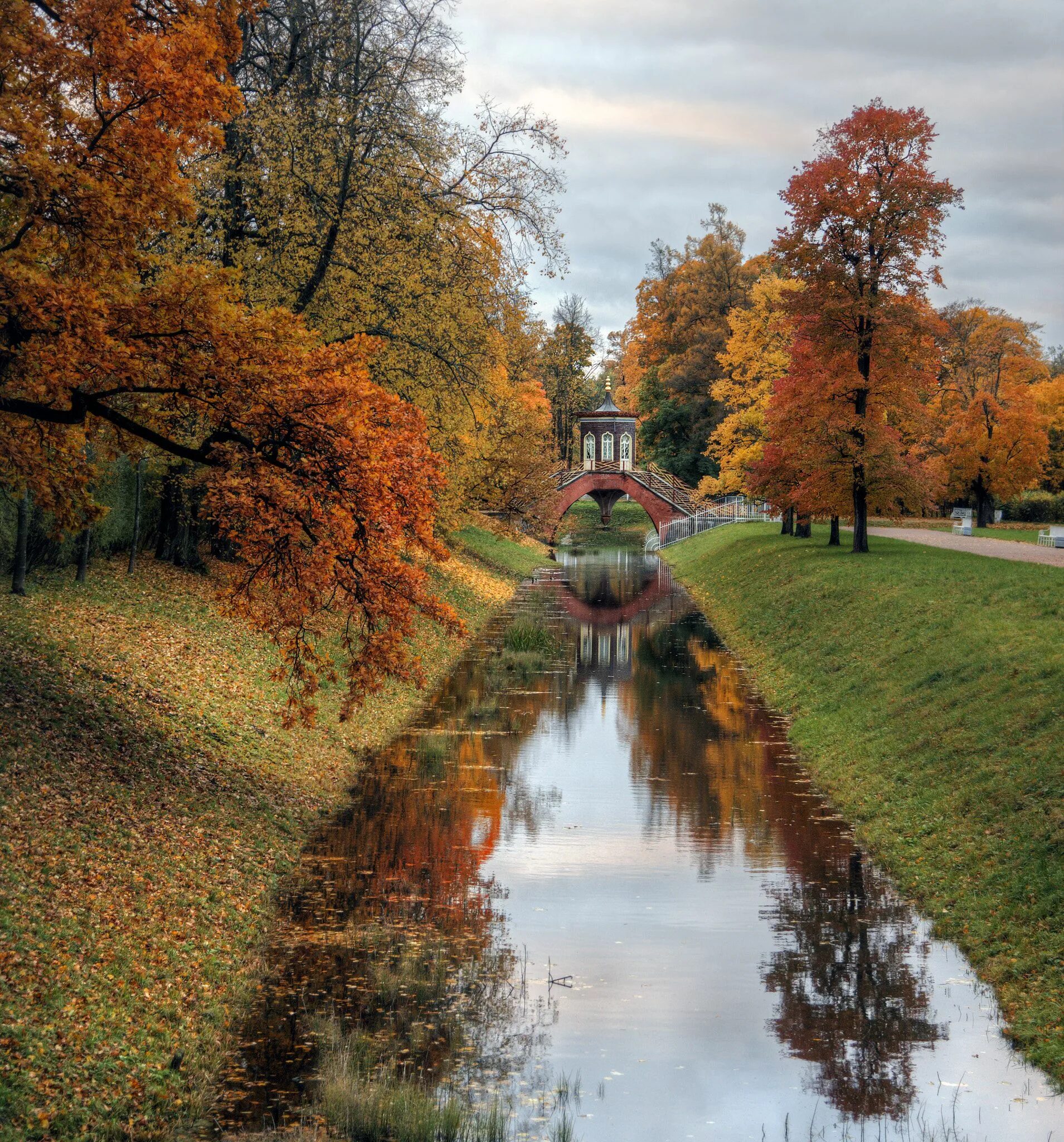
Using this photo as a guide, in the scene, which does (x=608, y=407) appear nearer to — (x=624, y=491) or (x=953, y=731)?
(x=624, y=491)

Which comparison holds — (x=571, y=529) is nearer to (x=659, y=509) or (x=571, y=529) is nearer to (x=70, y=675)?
(x=659, y=509)

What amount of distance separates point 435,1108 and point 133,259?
996cm

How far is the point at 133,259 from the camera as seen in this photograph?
14031 mm

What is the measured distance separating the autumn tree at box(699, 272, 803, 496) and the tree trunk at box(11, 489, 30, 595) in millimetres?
37360

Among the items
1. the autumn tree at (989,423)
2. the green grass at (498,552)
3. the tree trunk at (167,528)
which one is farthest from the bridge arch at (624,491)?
the tree trunk at (167,528)

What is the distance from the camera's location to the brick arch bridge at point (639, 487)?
77.9 m

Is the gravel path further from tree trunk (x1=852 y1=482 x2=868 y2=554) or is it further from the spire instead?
the spire

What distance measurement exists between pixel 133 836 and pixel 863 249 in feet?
102

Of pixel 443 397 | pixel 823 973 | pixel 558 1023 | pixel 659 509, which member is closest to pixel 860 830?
pixel 823 973

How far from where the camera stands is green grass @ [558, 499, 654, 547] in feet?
284

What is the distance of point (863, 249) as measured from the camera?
37.0 metres

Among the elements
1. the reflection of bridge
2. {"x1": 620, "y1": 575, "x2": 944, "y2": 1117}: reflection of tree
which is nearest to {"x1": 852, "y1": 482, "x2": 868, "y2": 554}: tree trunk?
the reflection of bridge

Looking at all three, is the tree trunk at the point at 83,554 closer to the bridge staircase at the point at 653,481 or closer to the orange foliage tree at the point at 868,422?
the orange foliage tree at the point at 868,422

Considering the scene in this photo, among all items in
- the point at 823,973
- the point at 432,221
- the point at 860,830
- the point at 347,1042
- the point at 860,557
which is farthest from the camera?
the point at 860,557
